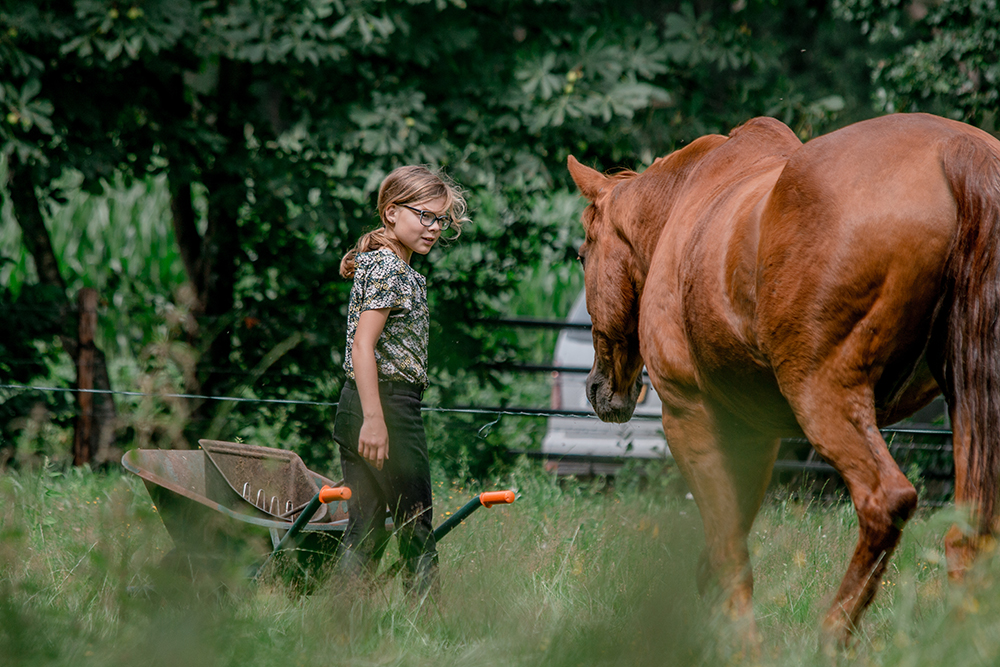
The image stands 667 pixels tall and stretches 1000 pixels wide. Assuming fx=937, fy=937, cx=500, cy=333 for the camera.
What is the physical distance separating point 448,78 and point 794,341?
12.6 feet

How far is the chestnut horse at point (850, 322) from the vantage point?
2.45 m

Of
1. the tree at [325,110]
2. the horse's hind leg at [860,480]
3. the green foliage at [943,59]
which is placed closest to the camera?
the horse's hind leg at [860,480]

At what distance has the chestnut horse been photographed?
245 centimetres

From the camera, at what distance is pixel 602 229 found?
13.7ft

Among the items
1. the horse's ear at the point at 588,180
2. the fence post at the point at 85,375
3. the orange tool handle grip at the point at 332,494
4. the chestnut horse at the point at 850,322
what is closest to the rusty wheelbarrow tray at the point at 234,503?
the orange tool handle grip at the point at 332,494

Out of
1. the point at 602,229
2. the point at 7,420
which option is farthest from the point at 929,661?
the point at 7,420

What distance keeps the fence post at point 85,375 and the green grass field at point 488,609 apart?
2.59 meters

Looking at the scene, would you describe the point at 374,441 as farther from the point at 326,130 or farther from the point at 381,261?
the point at 326,130

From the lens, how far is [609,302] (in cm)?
409

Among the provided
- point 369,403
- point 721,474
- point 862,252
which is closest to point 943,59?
point 721,474

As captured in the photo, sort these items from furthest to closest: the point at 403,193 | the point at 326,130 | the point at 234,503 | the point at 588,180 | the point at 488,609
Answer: the point at 326,130 < the point at 588,180 < the point at 234,503 < the point at 403,193 < the point at 488,609

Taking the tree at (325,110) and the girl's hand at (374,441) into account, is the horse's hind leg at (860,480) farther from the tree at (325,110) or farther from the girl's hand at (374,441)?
the tree at (325,110)

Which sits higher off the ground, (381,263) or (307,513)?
(381,263)

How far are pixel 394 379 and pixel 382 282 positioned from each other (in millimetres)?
356
